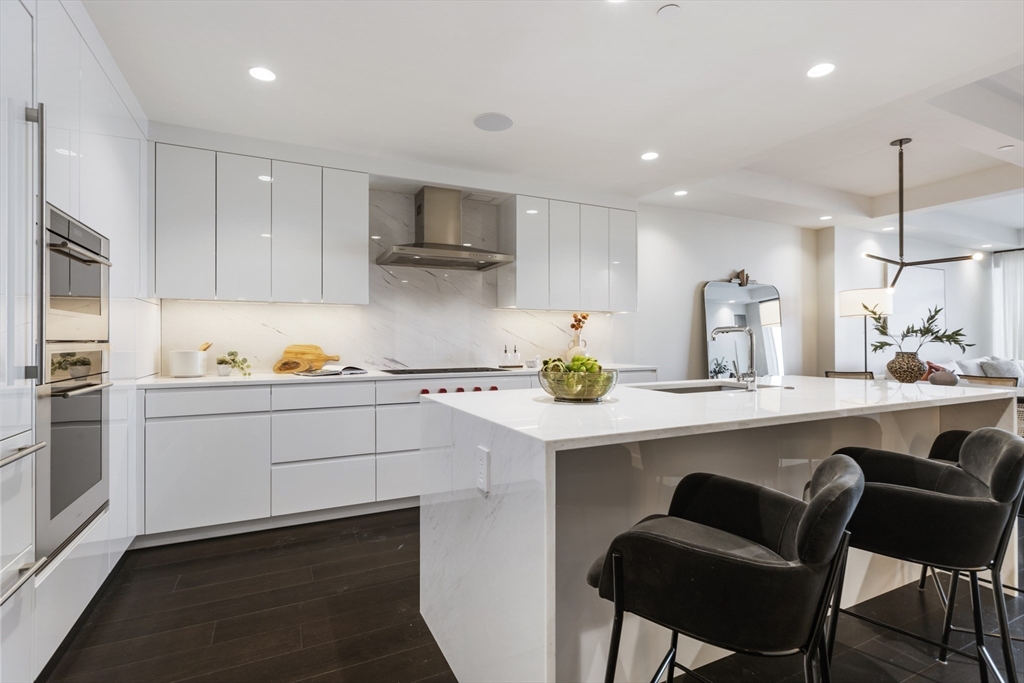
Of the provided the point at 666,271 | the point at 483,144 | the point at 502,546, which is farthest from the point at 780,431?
the point at 666,271

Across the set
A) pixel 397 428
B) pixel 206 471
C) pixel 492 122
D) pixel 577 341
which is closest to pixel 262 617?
pixel 206 471

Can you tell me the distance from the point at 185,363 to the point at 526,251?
8.39 ft

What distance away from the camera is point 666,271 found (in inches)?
211

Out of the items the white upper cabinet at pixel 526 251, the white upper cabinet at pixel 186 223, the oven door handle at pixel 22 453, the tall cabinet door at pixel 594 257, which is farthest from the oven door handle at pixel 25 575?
the tall cabinet door at pixel 594 257

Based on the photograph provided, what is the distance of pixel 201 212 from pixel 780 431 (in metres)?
3.39

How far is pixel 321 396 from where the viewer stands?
3.32 metres

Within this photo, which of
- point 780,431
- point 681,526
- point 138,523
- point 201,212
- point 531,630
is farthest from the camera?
point 201,212

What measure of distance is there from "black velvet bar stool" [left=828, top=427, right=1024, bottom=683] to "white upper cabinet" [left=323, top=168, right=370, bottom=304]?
319 cm

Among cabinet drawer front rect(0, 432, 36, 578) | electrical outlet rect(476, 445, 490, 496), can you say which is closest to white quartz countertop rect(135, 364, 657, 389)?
cabinet drawer front rect(0, 432, 36, 578)

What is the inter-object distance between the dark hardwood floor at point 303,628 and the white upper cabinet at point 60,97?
164 centimetres

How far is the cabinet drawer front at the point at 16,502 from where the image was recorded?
1403mm

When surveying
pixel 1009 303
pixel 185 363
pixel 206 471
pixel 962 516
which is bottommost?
pixel 206 471

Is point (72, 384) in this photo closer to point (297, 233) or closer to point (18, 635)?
point (18, 635)

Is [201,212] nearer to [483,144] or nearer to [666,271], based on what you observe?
[483,144]
